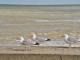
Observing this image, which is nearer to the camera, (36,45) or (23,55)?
(23,55)

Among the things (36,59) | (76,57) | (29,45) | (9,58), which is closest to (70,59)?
(76,57)

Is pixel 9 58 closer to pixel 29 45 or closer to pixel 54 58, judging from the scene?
pixel 54 58

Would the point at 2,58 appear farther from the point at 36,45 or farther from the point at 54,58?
the point at 36,45

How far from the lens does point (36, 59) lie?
752cm

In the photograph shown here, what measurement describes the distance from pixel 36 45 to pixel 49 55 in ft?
15.6

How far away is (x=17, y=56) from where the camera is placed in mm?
7637

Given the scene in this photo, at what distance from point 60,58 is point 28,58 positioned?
2.28 feet

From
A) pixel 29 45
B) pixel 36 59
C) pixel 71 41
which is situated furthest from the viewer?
pixel 71 41

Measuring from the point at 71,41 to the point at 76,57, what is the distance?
474 centimetres

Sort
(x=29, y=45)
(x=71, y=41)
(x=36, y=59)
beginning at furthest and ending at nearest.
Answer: (x=71, y=41)
(x=29, y=45)
(x=36, y=59)

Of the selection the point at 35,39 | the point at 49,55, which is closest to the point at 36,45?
the point at 35,39

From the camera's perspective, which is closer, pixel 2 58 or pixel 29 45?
pixel 2 58

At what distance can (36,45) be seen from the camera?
12.4m

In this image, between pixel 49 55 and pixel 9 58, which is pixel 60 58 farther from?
pixel 9 58
